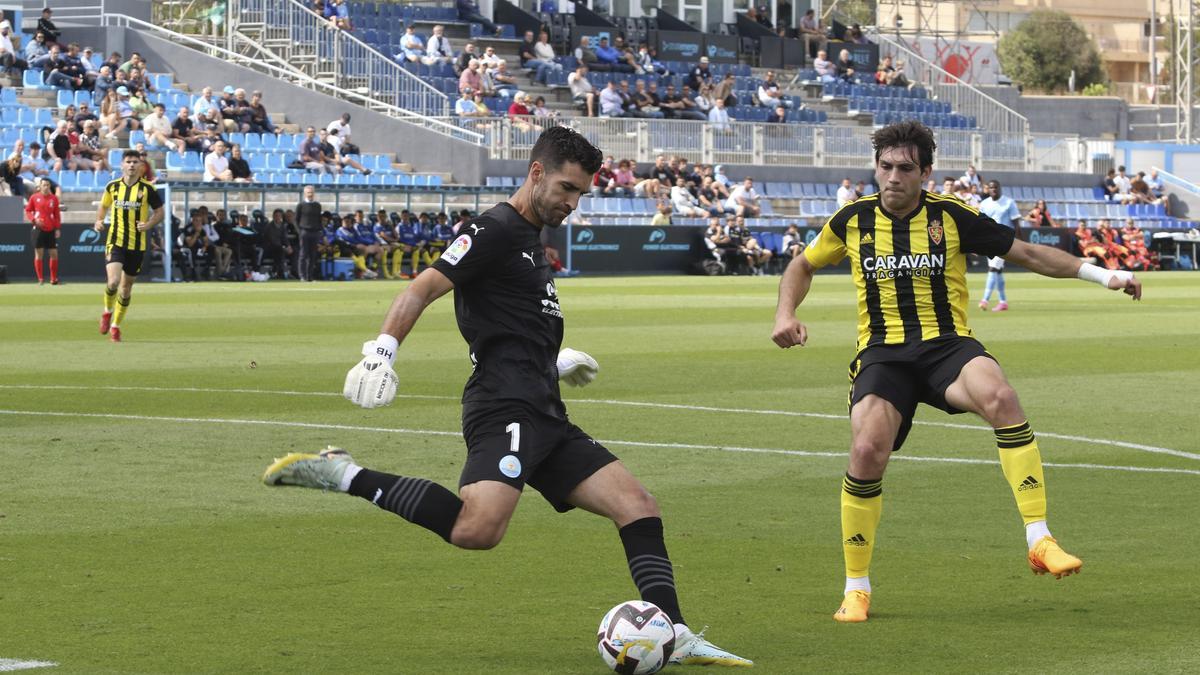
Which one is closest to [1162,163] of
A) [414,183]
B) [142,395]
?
[414,183]

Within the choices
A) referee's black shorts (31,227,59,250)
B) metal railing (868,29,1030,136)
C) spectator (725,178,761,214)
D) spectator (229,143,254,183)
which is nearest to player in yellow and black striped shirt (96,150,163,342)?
referee's black shorts (31,227,59,250)

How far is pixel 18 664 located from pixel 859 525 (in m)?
3.11

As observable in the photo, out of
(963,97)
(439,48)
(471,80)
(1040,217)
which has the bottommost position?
(1040,217)

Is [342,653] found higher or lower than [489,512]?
lower

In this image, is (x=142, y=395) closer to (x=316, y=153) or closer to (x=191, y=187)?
(x=191, y=187)

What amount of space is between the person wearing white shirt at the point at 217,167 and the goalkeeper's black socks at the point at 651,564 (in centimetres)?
3366

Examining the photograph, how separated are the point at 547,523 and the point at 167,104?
36710 mm

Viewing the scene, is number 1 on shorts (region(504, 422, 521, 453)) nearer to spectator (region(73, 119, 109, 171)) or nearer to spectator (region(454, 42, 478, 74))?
spectator (region(73, 119, 109, 171))

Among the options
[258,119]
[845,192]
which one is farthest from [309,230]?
[845,192]

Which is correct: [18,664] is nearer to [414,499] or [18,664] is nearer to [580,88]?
[414,499]

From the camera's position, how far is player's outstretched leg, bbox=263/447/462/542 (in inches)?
260

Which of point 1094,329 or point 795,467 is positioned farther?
point 1094,329

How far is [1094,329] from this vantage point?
24453 mm

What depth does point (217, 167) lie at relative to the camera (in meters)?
39.4
